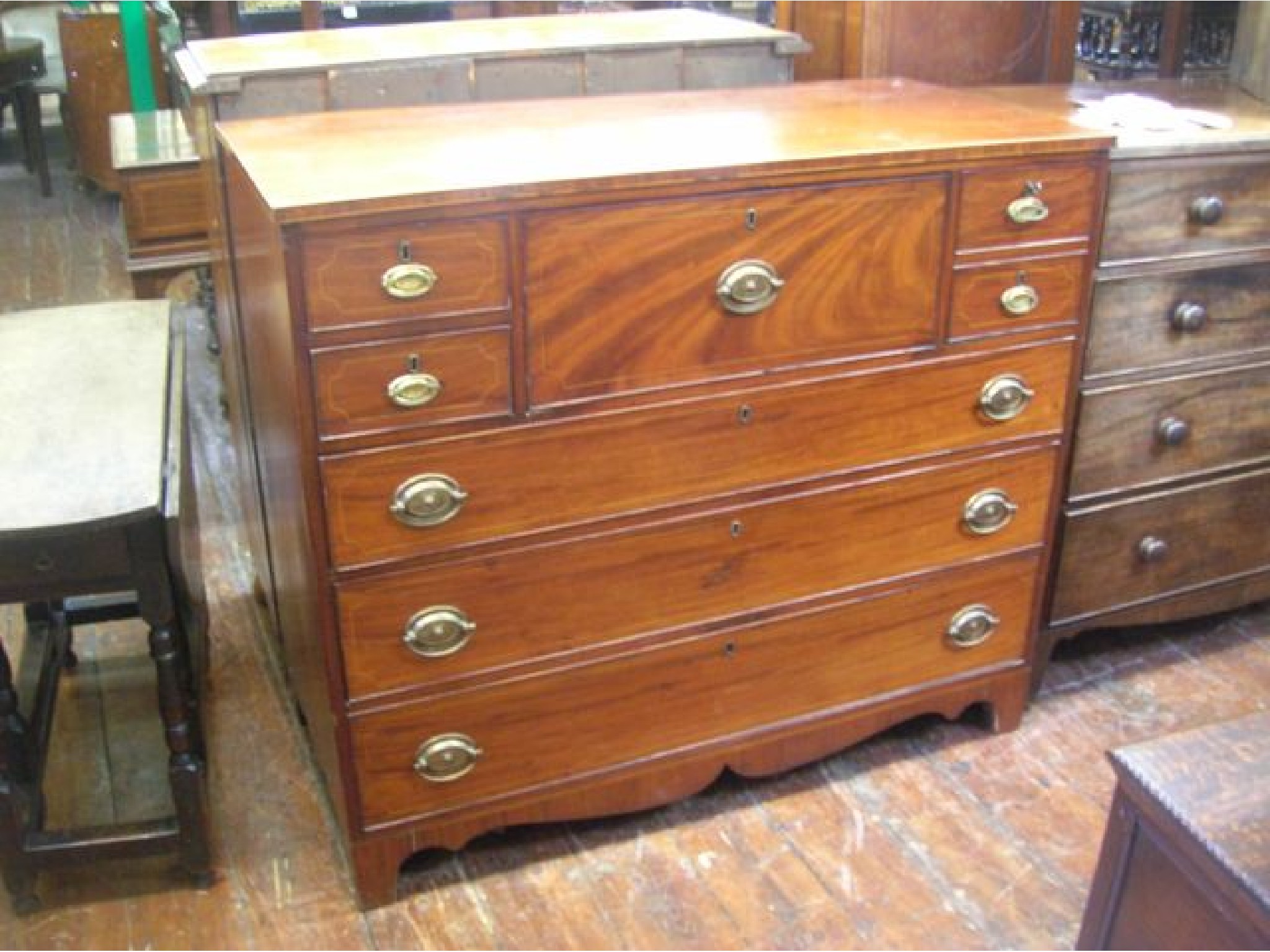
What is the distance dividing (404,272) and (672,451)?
0.44 metres

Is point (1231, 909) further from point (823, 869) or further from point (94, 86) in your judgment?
point (94, 86)

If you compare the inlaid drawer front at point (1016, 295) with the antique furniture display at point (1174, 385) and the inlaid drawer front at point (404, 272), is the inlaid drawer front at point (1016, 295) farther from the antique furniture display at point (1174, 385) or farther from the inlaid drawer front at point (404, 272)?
the inlaid drawer front at point (404, 272)

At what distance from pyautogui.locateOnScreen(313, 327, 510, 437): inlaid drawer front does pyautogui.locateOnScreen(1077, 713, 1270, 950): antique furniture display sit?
812 millimetres

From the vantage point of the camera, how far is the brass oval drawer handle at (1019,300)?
72.2 inches

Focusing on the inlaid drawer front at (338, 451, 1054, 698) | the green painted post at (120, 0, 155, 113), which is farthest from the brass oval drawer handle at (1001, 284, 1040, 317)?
the green painted post at (120, 0, 155, 113)

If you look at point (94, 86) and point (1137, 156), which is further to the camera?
point (94, 86)

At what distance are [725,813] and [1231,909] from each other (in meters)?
1.06

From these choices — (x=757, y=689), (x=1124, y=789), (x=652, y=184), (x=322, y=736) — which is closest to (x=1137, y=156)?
(x=652, y=184)

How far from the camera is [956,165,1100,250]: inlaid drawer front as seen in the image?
1.76 m

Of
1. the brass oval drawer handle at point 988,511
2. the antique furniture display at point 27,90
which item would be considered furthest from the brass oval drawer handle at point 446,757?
the antique furniture display at point 27,90

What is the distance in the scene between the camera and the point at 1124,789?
111cm

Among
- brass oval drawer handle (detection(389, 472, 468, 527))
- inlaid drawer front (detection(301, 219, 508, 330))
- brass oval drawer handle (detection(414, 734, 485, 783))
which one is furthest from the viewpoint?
brass oval drawer handle (detection(414, 734, 485, 783))

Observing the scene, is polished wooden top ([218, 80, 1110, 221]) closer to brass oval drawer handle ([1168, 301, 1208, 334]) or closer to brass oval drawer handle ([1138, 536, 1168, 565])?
brass oval drawer handle ([1168, 301, 1208, 334])

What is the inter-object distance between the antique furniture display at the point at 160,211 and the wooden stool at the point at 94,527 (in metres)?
0.98
